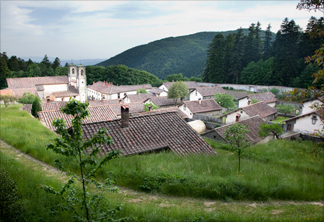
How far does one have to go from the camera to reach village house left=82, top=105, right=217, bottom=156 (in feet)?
35.1

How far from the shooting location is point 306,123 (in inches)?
991

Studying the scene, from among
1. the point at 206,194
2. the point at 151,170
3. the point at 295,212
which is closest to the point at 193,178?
the point at 206,194

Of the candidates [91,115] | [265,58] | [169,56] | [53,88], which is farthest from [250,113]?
[169,56]

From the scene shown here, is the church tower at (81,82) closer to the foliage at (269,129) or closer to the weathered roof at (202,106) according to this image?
the weathered roof at (202,106)

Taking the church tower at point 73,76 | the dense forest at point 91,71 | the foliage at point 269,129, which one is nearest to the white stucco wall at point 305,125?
the foliage at point 269,129

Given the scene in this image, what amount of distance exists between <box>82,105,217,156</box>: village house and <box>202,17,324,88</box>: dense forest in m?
46.7

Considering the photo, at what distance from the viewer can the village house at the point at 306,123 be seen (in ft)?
80.1

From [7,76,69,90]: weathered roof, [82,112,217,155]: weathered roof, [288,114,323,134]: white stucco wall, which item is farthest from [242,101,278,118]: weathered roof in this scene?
[7,76,69,90]: weathered roof

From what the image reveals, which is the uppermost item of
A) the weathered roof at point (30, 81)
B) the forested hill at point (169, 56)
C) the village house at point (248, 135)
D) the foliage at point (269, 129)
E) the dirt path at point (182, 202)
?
the forested hill at point (169, 56)

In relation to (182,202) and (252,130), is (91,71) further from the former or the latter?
(182,202)

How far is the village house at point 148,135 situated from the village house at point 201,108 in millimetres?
24458

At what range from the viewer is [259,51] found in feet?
237

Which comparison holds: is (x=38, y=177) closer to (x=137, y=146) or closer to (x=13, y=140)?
(x=137, y=146)

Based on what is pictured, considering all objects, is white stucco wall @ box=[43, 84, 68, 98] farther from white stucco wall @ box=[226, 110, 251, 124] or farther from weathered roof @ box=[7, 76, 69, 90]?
white stucco wall @ box=[226, 110, 251, 124]
